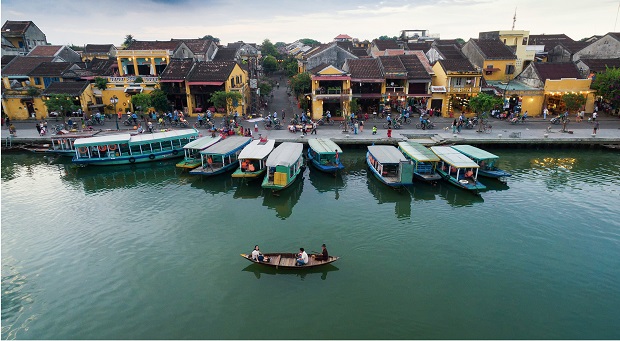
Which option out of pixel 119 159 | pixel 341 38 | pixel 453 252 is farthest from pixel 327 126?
pixel 341 38

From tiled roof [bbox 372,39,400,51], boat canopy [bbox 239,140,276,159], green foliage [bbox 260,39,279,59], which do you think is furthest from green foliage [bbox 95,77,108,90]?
green foliage [bbox 260,39,279,59]

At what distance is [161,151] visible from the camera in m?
34.2

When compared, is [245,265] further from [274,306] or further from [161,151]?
[161,151]

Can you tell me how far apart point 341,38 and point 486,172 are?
82.4 m

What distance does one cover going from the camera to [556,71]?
47000mm

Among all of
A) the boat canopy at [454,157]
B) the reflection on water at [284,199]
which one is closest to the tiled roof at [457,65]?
the boat canopy at [454,157]

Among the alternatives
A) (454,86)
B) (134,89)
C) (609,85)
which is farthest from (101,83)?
(609,85)

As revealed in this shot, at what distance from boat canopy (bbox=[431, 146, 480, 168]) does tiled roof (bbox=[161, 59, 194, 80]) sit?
33.3 m

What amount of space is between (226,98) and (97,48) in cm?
5063

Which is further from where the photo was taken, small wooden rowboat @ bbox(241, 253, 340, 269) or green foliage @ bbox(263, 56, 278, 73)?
green foliage @ bbox(263, 56, 278, 73)

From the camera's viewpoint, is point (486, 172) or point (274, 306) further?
point (486, 172)

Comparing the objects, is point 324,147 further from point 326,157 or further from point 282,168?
point 282,168

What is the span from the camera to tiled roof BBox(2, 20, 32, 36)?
64375 mm

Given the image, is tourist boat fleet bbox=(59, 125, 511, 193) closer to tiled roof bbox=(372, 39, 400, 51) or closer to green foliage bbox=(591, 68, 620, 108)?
green foliage bbox=(591, 68, 620, 108)
